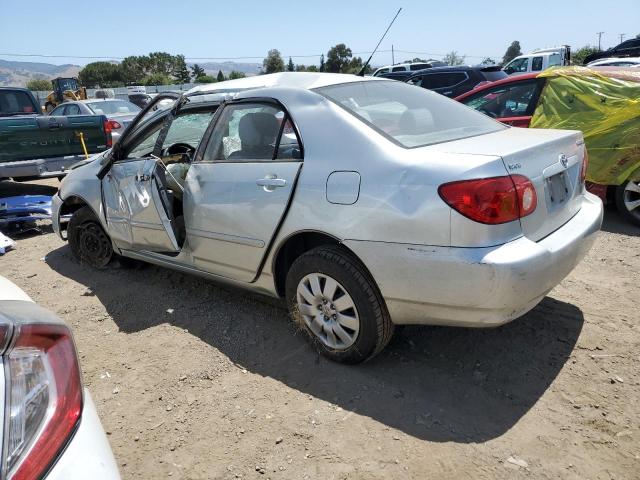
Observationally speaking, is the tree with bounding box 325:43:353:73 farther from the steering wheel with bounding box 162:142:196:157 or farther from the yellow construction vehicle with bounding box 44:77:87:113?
the steering wheel with bounding box 162:142:196:157

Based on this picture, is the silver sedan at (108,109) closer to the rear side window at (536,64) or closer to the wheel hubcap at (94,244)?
the wheel hubcap at (94,244)

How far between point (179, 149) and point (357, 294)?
2.55 metres

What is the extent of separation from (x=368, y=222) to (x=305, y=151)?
25.0 inches

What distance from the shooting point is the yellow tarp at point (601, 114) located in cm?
479

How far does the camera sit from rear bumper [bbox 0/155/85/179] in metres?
6.96

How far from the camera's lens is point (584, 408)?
7.91 ft

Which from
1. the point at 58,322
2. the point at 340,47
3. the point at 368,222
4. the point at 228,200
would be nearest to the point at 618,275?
the point at 368,222

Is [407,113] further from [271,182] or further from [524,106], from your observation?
[524,106]

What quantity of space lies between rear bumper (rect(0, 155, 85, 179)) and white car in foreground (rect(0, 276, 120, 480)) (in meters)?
6.69

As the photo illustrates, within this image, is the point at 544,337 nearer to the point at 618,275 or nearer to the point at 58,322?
the point at 618,275

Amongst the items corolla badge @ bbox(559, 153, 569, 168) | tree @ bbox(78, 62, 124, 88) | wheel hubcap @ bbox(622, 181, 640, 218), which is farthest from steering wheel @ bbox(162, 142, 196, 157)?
tree @ bbox(78, 62, 124, 88)

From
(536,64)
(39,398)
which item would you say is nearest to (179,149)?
(39,398)

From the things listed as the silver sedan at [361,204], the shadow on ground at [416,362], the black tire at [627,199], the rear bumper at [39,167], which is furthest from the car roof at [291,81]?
the rear bumper at [39,167]

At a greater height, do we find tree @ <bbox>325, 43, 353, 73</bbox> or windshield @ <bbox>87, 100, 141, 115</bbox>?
tree @ <bbox>325, 43, 353, 73</bbox>
